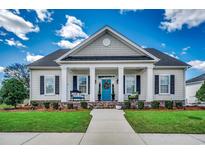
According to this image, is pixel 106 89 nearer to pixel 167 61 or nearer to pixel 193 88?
pixel 167 61

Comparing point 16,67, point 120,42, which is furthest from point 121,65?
point 16,67

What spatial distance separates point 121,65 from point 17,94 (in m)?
6.87

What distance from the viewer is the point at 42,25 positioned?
50.4 feet

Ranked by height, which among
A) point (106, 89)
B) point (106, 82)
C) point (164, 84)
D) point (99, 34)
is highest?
point (99, 34)

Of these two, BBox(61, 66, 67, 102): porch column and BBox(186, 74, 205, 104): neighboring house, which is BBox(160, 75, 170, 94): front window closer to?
BBox(186, 74, 205, 104): neighboring house

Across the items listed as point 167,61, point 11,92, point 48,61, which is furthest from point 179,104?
point 11,92

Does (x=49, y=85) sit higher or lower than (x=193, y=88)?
higher

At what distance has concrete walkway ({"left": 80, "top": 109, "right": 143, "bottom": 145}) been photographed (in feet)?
21.6

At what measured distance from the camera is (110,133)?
7496 mm

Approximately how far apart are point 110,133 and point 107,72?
9.91 meters

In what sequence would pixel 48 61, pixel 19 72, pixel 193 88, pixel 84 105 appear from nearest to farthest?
pixel 84 105
pixel 48 61
pixel 193 88
pixel 19 72
